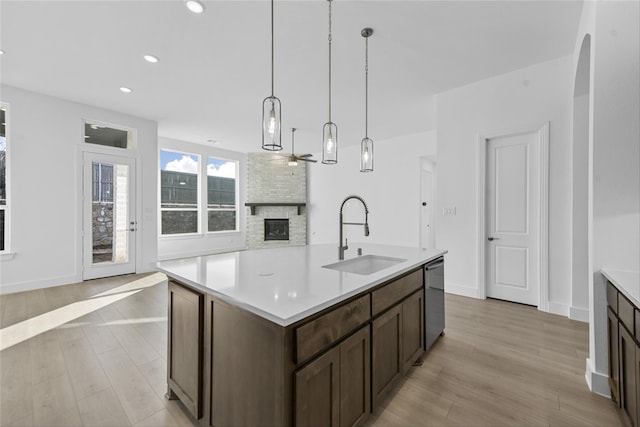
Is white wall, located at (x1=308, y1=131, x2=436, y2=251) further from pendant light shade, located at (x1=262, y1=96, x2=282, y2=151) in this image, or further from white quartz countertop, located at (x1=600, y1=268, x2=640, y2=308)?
pendant light shade, located at (x1=262, y1=96, x2=282, y2=151)

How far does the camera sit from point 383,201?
6.82m

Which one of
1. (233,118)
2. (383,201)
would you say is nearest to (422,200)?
(383,201)

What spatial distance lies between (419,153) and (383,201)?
140 cm

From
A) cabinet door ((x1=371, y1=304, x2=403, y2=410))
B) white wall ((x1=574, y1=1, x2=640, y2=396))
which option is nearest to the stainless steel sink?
cabinet door ((x1=371, y1=304, x2=403, y2=410))

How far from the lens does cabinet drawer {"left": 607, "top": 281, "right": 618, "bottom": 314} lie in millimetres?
1603

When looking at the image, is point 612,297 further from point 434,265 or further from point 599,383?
point 434,265

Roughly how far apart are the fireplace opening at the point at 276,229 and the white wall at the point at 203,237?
0.75m

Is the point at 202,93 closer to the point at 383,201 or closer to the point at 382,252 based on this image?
the point at 382,252

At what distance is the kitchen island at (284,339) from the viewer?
105 cm

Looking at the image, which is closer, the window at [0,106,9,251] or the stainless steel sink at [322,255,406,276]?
the stainless steel sink at [322,255,406,276]

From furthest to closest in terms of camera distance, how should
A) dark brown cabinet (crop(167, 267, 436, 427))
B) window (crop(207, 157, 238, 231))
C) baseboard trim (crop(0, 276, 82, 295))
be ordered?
window (crop(207, 157, 238, 231)) < baseboard trim (crop(0, 276, 82, 295)) < dark brown cabinet (crop(167, 267, 436, 427))

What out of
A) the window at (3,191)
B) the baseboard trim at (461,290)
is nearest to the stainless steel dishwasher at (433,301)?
the baseboard trim at (461,290)

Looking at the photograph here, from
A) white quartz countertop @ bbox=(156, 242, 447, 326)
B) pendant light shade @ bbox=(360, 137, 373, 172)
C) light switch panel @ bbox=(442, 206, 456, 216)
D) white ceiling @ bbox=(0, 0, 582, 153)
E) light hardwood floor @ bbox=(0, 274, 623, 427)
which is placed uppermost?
white ceiling @ bbox=(0, 0, 582, 153)

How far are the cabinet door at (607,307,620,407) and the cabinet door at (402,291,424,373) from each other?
1099 millimetres
